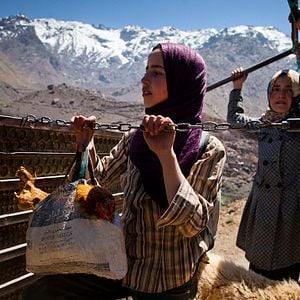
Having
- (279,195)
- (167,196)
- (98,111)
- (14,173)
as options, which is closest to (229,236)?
(279,195)

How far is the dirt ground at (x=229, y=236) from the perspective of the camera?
7832 mm

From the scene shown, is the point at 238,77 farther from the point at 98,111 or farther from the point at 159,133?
the point at 98,111

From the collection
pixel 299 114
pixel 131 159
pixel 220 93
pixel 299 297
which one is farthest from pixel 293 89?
pixel 220 93

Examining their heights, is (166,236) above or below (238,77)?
below

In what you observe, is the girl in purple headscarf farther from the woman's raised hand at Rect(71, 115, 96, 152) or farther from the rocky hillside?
the rocky hillside

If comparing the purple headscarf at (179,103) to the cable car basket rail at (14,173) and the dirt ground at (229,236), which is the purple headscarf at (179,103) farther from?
the dirt ground at (229,236)

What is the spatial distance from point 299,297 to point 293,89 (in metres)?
1.51

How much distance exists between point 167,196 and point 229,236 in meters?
7.68

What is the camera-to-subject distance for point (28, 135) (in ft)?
10.4

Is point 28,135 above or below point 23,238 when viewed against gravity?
above

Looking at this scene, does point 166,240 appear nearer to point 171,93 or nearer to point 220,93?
point 171,93

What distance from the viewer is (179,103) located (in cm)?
208

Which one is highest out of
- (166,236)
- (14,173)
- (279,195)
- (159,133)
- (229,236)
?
(159,133)

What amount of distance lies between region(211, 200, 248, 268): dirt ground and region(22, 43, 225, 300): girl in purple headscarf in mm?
4574
